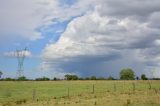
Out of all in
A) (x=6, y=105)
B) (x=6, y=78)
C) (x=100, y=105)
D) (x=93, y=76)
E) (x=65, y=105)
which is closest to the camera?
(x=100, y=105)

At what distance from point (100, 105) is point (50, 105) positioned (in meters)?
5.89

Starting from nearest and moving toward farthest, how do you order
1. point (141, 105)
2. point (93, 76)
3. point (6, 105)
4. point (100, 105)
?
point (141, 105) → point (100, 105) → point (6, 105) → point (93, 76)

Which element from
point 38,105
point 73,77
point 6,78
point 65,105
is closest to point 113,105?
point 65,105

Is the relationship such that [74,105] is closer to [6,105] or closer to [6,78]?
[6,105]

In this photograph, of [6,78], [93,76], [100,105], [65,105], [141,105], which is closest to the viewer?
[141,105]

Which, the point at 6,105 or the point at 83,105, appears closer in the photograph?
the point at 83,105

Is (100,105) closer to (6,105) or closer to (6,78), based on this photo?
(6,105)

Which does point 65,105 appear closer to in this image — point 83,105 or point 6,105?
point 83,105

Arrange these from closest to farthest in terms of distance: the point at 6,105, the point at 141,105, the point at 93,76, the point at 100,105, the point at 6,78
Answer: the point at 141,105 → the point at 100,105 → the point at 6,105 → the point at 6,78 → the point at 93,76

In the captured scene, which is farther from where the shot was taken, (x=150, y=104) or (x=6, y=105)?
(x=6, y=105)

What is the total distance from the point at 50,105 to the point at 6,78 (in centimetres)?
14585

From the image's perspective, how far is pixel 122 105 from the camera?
3061cm

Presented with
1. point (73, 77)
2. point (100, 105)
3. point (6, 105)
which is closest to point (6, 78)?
point (73, 77)

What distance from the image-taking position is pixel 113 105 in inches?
1216
